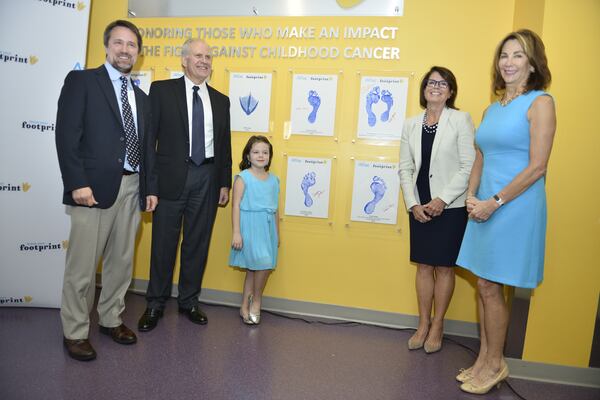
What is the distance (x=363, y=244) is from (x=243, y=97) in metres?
1.49

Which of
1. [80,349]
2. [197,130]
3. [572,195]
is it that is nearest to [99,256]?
[80,349]

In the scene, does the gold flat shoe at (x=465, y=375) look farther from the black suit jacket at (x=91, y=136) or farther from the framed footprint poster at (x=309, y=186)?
the black suit jacket at (x=91, y=136)

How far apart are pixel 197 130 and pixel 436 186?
162cm

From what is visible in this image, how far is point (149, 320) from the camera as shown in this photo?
2949 millimetres

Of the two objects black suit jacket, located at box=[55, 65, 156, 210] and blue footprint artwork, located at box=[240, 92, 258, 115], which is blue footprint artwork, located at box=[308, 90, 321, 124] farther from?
black suit jacket, located at box=[55, 65, 156, 210]

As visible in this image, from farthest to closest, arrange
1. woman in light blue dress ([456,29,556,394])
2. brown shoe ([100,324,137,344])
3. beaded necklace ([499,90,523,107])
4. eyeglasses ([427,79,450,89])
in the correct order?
eyeglasses ([427,79,450,89]) → brown shoe ([100,324,137,344]) → beaded necklace ([499,90,523,107]) → woman in light blue dress ([456,29,556,394])

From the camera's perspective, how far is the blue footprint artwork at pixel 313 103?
3365mm

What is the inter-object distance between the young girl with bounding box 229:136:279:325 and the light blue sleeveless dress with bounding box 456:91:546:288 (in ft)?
4.81

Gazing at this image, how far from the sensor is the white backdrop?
305 centimetres

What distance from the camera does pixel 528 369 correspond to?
8.60 ft

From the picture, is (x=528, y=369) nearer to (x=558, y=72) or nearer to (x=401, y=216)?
(x=401, y=216)

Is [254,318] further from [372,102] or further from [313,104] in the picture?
[372,102]

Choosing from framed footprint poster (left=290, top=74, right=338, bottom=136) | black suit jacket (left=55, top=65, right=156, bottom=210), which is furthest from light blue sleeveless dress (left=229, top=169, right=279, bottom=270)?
black suit jacket (left=55, top=65, right=156, bottom=210)

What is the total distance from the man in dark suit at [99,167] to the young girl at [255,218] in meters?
0.69
